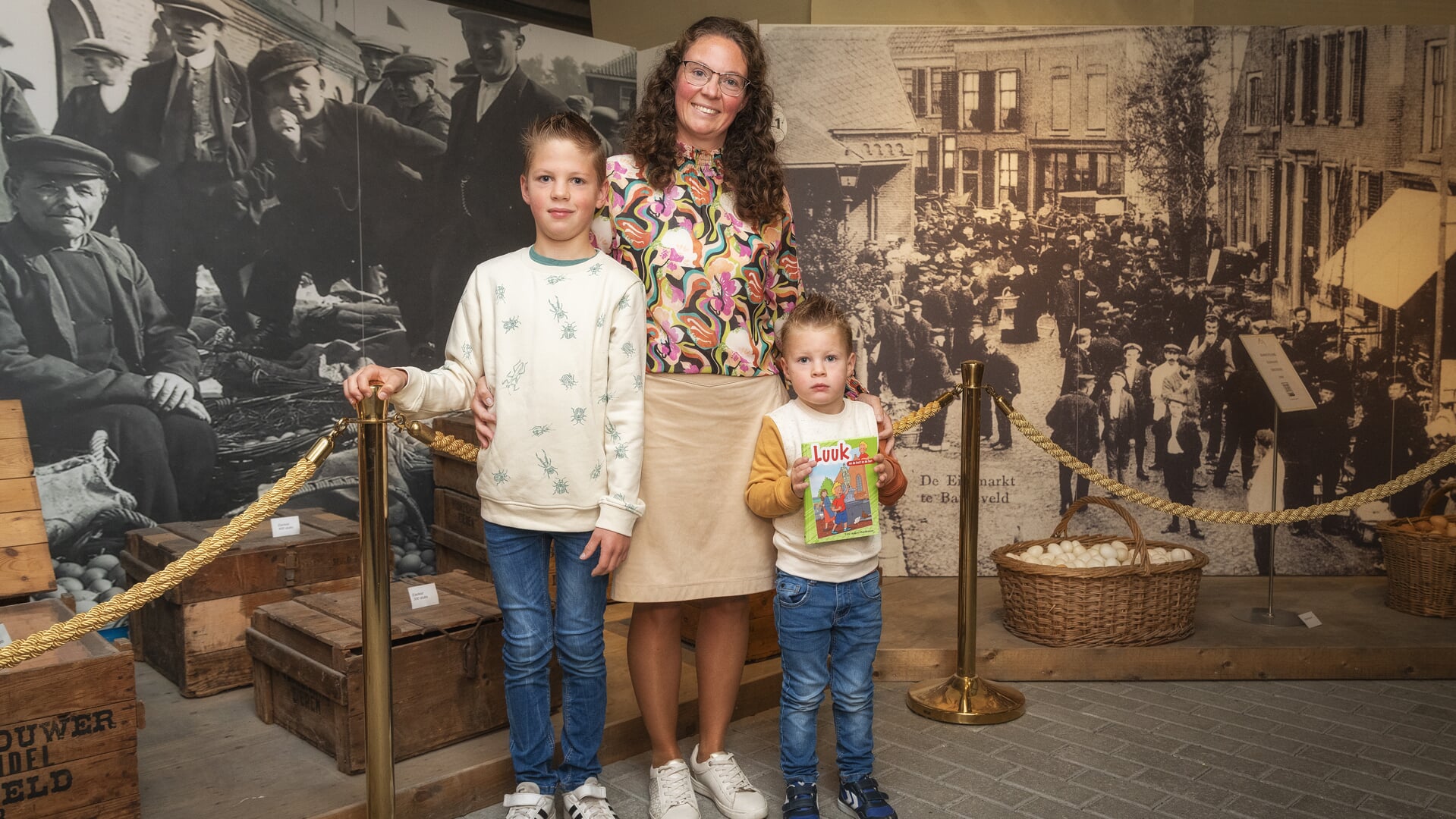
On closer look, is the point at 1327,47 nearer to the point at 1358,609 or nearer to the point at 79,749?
the point at 1358,609

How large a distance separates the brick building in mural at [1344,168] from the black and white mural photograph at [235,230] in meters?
3.46

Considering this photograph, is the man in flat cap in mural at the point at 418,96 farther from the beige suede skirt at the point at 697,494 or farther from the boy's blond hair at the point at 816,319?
the boy's blond hair at the point at 816,319

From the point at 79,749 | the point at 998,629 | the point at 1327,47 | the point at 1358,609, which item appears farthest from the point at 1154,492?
the point at 79,749

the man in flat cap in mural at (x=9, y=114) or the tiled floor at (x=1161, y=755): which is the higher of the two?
the man in flat cap in mural at (x=9, y=114)

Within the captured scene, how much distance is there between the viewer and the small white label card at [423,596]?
3980mm

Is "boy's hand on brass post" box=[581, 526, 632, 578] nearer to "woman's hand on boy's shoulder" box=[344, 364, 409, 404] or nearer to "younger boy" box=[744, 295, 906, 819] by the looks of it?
"younger boy" box=[744, 295, 906, 819]

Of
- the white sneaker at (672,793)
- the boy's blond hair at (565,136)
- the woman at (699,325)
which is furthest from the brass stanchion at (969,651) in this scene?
the boy's blond hair at (565,136)

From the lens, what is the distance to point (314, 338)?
5.53 meters

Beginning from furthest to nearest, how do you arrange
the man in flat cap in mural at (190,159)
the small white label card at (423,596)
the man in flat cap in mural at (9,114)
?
the man in flat cap in mural at (190,159)
the man in flat cap in mural at (9,114)
the small white label card at (423,596)

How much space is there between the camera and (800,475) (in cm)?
314

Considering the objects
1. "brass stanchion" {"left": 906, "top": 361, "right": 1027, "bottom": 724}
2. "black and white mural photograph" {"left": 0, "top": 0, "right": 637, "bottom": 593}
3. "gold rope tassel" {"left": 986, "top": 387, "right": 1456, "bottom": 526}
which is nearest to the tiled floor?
"brass stanchion" {"left": 906, "top": 361, "right": 1027, "bottom": 724}

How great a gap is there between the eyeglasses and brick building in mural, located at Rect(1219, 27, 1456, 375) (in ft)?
13.1

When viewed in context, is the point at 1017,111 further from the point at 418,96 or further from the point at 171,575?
the point at 171,575

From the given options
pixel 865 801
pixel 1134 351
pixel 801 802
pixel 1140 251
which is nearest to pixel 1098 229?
pixel 1140 251
